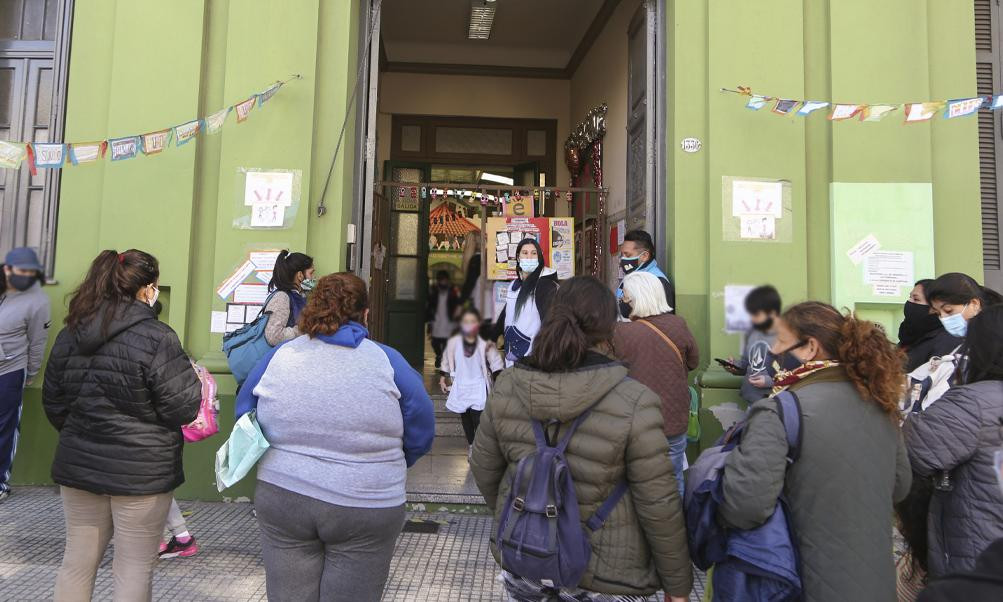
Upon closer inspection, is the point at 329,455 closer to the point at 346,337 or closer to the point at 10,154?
the point at 346,337

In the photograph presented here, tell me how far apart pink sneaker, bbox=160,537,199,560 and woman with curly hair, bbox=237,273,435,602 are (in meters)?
2.03

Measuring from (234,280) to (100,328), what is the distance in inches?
98.2

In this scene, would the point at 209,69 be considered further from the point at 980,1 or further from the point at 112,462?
the point at 980,1

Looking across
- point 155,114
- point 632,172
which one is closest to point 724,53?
point 632,172

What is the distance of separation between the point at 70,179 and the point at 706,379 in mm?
5060

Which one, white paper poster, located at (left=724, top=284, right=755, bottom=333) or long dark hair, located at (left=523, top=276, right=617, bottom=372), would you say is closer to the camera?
white paper poster, located at (left=724, top=284, right=755, bottom=333)

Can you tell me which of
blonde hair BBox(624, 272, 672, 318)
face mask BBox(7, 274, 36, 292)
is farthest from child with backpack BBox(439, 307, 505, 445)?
face mask BBox(7, 274, 36, 292)

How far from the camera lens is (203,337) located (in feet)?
16.7

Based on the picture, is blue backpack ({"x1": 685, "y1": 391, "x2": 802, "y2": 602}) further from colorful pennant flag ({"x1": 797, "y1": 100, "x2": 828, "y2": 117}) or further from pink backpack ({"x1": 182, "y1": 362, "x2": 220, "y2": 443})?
colorful pennant flag ({"x1": 797, "y1": 100, "x2": 828, "y2": 117})

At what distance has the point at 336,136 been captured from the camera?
16.9 feet

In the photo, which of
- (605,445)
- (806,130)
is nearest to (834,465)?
(605,445)

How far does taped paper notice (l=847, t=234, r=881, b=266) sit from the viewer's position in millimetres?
4980

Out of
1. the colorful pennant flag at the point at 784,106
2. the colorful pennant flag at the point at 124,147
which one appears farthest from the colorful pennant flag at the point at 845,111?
the colorful pennant flag at the point at 124,147

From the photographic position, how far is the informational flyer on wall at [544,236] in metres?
7.43
